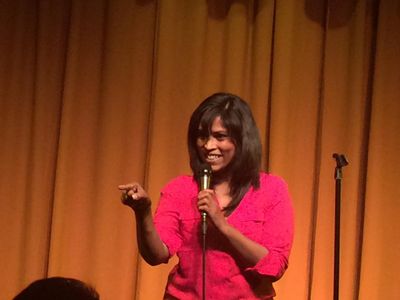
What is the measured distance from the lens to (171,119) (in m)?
3.65

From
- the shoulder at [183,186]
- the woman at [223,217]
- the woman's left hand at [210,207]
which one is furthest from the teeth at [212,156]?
the woman's left hand at [210,207]

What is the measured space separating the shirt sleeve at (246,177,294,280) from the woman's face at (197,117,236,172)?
0.17 metres

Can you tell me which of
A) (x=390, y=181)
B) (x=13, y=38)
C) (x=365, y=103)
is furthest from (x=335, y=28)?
(x=13, y=38)

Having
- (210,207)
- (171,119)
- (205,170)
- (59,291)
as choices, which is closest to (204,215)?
(210,207)

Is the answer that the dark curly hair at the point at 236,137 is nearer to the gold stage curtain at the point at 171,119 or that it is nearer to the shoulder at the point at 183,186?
the shoulder at the point at 183,186

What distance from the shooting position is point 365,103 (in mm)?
3393

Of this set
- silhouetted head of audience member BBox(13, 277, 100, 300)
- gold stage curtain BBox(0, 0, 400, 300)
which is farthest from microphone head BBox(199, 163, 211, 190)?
gold stage curtain BBox(0, 0, 400, 300)

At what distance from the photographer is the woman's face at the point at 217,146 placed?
211 centimetres

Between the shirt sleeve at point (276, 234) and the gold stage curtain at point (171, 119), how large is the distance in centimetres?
133

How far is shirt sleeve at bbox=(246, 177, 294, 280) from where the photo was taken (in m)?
1.96

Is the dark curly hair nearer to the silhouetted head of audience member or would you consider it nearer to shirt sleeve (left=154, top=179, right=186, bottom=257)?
shirt sleeve (left=154, top=179, right=186, bottom=257)

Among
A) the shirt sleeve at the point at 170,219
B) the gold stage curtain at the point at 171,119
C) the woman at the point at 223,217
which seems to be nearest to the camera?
the woman at the point at 223,217

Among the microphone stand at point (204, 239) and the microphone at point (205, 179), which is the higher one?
the microphone at point (205, 179)

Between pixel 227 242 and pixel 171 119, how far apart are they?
1.76 m
